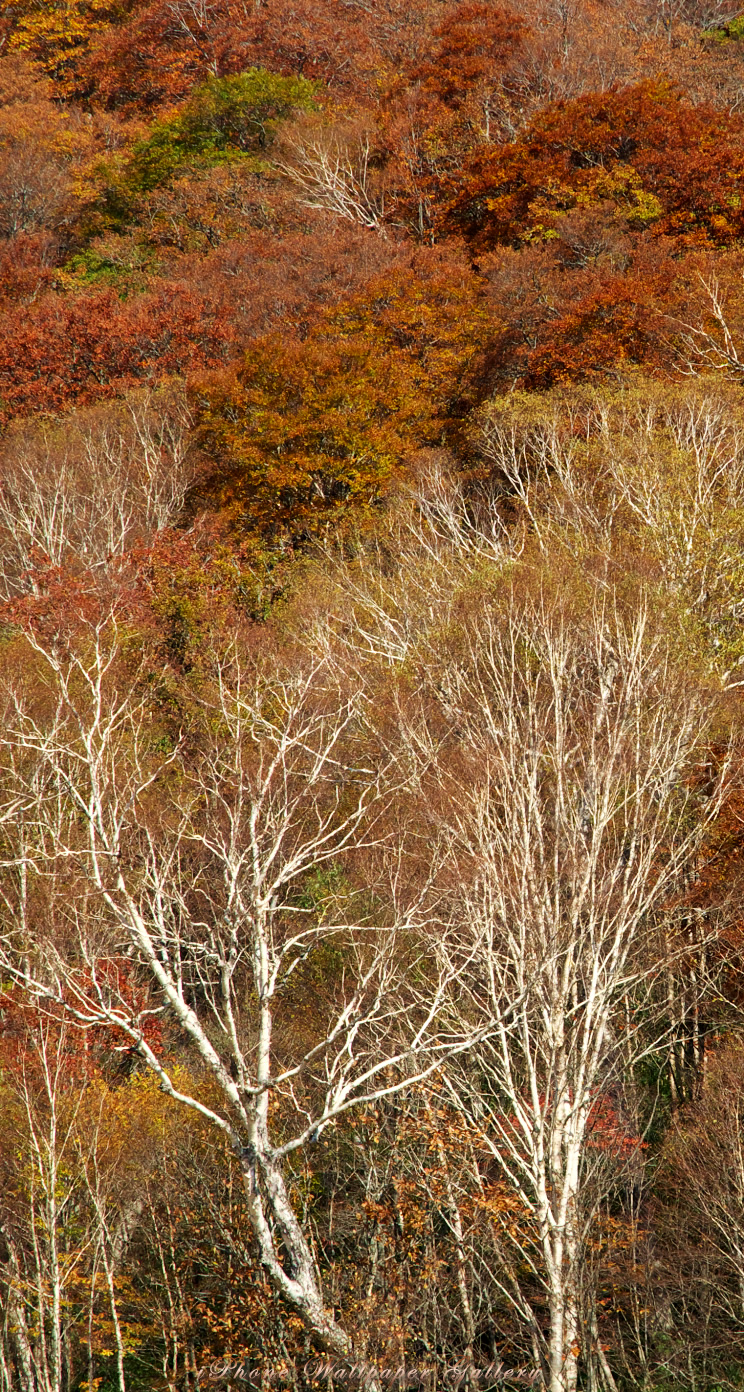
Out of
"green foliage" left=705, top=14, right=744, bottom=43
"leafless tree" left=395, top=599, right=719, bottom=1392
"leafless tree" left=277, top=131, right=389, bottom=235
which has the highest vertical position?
"green foliage" left=705, top=14, right=744, bottom=43

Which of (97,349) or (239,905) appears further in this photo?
(97,349)

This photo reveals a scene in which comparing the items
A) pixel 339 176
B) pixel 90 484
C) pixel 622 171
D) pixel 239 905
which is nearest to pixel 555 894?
pixel 239 905

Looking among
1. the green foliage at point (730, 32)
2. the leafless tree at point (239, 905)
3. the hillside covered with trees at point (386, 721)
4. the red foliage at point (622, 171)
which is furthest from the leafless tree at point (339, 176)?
the leafless tree at point (239, 905)

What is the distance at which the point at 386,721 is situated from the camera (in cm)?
2003

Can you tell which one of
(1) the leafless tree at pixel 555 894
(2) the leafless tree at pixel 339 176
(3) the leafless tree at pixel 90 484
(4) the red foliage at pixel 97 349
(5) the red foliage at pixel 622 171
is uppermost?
(2) the leafless tree at pixel 339 176

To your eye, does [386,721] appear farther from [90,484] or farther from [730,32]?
[730,32]

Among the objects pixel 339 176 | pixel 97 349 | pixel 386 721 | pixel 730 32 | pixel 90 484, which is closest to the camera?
pixel 386 721

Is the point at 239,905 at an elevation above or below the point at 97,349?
below

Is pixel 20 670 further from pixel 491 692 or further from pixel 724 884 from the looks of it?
pixel 724 884

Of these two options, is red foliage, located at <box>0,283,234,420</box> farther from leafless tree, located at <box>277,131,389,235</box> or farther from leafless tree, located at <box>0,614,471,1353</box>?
leafless tree, located at <box>0,614,471,1353</box>

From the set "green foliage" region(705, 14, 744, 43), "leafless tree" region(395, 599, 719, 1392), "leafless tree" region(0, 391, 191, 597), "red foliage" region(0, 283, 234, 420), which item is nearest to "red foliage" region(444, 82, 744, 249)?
"red foliage" region(0, 283, 234, 420)

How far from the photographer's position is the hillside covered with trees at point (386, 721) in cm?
1124

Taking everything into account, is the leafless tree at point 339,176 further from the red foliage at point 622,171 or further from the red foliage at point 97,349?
the red foliage at point 97,349

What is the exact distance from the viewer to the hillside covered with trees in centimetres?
1124
